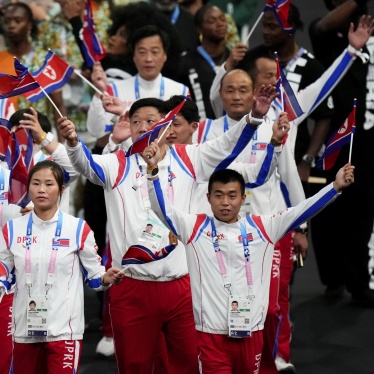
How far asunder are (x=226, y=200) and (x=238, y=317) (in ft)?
2.27

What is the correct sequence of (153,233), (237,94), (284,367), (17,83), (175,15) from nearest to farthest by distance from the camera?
(153,233) < (17,83) < (237,94) < (284,367) < (175,15)

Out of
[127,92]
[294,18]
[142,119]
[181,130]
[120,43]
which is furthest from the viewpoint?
[120,43]

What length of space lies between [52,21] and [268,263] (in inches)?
196

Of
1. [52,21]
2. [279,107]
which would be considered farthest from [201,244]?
[52,21]

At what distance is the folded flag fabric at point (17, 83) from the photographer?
28.3 ft

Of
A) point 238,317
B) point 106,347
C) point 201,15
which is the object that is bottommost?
point 106,347

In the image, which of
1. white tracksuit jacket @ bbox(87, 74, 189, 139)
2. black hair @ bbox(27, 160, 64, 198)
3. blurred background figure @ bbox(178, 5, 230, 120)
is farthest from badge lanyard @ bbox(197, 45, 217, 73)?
black hair @ bbox(27, 160, 64, 198)

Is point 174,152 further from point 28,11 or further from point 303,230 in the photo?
point 28,11

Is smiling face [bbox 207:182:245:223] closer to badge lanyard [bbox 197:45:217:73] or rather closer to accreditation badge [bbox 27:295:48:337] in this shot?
accreditation badge [bbox 27:295:48:337]

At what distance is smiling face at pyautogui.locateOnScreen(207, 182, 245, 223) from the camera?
314 inches

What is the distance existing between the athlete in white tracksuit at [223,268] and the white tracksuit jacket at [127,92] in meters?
2.09

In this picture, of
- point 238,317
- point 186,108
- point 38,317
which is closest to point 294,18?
point 186,108

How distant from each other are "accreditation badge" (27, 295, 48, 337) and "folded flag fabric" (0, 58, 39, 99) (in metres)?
1.48

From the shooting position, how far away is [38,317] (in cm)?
789
